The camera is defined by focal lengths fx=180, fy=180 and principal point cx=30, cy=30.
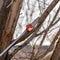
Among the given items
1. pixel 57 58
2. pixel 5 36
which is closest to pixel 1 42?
pixel 5 36

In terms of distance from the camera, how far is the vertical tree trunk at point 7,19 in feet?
4.83

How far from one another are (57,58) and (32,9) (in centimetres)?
197

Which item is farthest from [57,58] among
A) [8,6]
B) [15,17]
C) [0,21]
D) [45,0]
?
[45,0]

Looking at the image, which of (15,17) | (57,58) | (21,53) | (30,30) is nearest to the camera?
(57,58)

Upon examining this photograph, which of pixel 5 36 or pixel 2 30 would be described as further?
pixel 2 30

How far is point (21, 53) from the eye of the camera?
319 centimetres

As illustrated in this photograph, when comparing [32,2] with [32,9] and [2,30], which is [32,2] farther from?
[2,30]

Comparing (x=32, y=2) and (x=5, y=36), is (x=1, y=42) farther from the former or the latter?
(x=32, y=2)

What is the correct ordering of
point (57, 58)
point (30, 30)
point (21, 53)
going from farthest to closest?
point (21, 53), point (30, 30), point (57, 58)

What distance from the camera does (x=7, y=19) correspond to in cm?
154

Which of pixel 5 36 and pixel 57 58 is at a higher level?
pixel 57 58

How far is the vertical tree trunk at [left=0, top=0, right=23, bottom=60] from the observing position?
4.83ft

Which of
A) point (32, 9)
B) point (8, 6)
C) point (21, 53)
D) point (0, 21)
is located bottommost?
point (21, 53)

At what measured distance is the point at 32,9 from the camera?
2.86m
